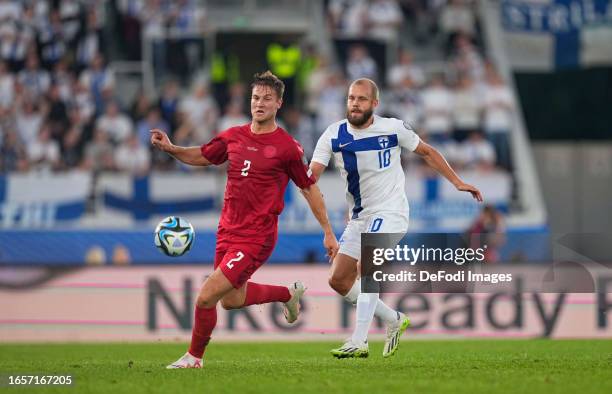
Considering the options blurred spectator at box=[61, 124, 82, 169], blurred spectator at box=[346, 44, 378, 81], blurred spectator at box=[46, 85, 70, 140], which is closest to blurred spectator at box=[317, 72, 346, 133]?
blurred spectator at box=[346, 44, 378, 81]

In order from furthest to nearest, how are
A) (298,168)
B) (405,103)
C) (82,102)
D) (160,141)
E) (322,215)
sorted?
(405,103) < (82,102) < (322,215) < (298,168) < (160,141)

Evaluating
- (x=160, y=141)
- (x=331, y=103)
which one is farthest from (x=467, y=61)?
(x=160, y=141)

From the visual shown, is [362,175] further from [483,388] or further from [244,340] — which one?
[244,340]

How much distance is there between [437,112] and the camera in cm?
2303

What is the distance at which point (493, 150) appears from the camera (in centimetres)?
2288

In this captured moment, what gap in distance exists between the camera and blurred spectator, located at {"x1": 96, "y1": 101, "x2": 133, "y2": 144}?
22.0 m

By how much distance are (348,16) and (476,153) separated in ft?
14.8

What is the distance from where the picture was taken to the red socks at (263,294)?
11102 millimetres

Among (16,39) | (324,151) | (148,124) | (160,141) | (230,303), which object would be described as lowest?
(230,303)

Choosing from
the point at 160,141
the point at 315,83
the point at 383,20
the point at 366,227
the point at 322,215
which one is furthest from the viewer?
the point at 383,20

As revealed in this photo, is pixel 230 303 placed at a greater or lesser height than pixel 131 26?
lesser

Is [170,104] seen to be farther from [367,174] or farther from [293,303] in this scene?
[367,174]

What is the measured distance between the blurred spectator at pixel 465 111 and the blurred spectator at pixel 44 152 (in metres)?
7.26

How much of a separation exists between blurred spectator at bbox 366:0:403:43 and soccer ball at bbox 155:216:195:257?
46.8ft
